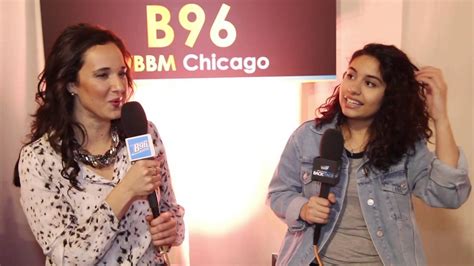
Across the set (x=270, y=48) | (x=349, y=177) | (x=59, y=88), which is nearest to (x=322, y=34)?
(x=270, y=48)

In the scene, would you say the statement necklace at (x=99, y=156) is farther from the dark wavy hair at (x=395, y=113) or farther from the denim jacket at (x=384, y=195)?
the dark wavy hair at (x=395, y=113)

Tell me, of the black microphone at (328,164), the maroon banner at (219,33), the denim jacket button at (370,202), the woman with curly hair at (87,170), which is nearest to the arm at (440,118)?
the denim jacket button at (370,202)

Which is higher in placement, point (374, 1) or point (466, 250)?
point (374, 1)

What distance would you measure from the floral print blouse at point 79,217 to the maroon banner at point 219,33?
0.66 metres

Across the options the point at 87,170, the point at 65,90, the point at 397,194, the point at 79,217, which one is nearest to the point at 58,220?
the point at 79,217

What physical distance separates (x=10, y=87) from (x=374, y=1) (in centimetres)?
168

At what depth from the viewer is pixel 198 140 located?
7.23 ft

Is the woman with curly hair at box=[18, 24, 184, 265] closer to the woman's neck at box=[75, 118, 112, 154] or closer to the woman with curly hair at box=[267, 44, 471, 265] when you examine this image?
the woman's neck at box=[75, 118, 112, 154]

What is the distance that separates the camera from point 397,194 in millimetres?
1698

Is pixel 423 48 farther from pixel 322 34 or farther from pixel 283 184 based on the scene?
pixel 283 184

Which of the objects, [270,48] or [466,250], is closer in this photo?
[270,48]

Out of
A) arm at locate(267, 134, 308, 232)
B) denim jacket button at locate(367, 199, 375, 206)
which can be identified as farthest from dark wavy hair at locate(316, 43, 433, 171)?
arm at locate(267, 134, 308, 232)

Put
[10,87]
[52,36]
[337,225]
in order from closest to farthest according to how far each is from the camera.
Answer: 1. [337,225]
2. [52,36]
3. [10,87]

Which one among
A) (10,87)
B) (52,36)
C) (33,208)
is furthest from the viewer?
(10,87)
